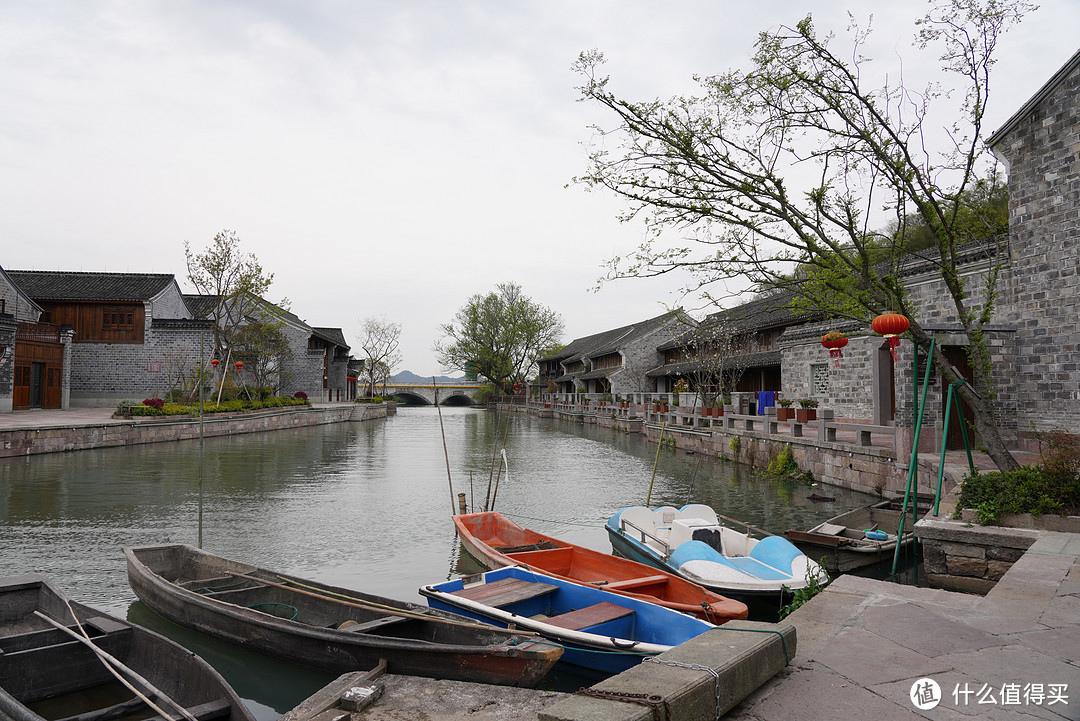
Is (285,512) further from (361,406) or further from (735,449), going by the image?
(361,406)

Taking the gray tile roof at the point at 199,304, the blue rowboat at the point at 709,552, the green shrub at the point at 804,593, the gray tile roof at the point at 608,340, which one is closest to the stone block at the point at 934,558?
the blue rowboat at the point at 709,552

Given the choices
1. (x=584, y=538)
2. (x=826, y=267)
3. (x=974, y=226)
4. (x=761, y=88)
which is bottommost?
(x=584, y=538)

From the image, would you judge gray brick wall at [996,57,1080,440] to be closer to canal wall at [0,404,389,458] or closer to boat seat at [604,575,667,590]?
boat seat at [604,575,667,590]

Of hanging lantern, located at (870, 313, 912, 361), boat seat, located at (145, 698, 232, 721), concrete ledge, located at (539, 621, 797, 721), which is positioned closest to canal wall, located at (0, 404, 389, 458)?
boat seat, located at (145, 698, 232, 721)

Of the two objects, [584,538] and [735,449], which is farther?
[735,449]

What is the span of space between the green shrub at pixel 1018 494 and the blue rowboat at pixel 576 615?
12.2ft

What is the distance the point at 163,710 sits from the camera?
13.1ft

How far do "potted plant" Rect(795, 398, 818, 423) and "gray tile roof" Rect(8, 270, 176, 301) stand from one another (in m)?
30.8

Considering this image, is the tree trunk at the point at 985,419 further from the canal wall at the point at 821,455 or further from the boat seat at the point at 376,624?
the boat seat at the point at 376,624

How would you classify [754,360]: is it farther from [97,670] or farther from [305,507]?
[97,670]

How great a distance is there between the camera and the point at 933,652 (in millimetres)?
3742

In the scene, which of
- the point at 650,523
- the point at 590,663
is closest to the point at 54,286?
the point at 650,523

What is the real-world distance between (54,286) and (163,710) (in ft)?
124

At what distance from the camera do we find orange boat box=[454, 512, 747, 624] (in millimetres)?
5598
